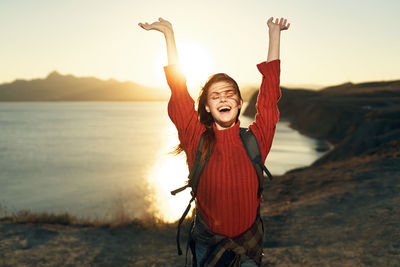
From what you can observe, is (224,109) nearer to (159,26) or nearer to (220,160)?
(220,160)

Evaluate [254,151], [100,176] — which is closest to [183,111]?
[254,151]

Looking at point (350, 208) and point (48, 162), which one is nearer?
point (350, 208)

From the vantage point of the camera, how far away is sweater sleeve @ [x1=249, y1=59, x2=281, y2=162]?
2340mm

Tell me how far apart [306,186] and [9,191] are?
17.4 meters

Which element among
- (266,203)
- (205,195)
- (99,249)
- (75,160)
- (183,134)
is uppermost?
(183,134)

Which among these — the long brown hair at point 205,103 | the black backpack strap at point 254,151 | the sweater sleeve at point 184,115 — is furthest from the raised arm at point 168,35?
the black backpack strap at point 254,151

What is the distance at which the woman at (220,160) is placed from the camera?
2.22 meters

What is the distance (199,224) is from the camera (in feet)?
7.63

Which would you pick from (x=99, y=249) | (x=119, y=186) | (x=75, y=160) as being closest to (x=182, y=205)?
(x=119, y=186)

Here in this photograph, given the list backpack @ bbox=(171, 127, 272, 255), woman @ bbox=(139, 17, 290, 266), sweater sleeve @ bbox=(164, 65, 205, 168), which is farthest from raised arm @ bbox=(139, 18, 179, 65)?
backpack @ bbox=(171, 127, 272, 255)

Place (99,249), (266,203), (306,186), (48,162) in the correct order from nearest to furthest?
1. (99,249)
2. (266,203)
3. (306,186)
4. (48,162)

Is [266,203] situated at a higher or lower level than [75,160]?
higher

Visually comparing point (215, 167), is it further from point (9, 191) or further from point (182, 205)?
point (9, 191)

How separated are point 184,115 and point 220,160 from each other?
390 millimetres
